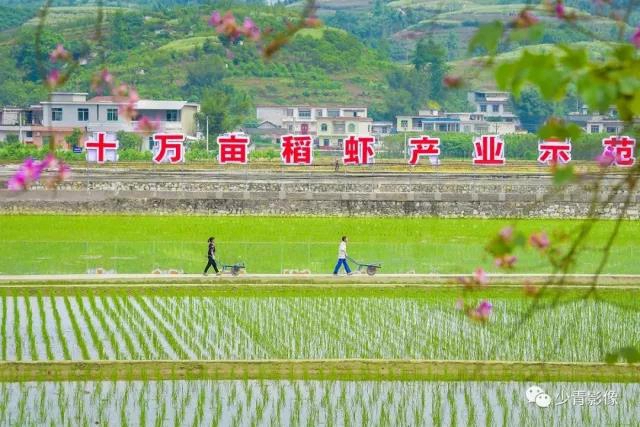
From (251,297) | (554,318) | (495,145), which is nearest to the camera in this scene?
(554,318)

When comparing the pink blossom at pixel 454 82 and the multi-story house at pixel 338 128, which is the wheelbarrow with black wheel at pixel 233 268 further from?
the multi-story house at pixel 338 128

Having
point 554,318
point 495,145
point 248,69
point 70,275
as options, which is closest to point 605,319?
point 554,318

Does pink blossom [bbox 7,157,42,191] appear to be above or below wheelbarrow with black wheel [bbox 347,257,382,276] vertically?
above

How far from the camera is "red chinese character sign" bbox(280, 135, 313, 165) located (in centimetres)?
4738

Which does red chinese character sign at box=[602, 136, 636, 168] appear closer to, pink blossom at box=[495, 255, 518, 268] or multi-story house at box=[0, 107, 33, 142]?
pink blossom at box=[495, 255, 518, 268]

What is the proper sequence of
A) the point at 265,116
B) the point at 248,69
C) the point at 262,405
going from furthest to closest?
the point at 248,69
the point at 265,116
the point at 262,405

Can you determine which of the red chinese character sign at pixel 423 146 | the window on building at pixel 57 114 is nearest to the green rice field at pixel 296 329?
the red chinese character sign at pixel 423 146

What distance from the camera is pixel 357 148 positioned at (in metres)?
48.8

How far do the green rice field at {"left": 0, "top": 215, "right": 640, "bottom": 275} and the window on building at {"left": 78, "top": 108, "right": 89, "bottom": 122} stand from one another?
1339 inches

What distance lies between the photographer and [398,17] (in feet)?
490

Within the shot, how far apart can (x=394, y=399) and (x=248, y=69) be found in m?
91.8

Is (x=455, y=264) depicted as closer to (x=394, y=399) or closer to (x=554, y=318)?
(x=554, y=318)

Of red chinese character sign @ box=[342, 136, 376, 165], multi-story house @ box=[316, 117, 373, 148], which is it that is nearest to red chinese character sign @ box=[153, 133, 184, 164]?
red chinese character sign @ box=[342, 136, 376, 165]

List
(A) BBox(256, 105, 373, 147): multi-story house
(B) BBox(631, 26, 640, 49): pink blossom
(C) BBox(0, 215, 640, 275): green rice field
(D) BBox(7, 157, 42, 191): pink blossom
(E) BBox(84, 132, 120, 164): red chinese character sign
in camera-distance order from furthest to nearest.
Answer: (A) BBox(256, 105, 373, 147): multi-story house, (E) BBox(84, 132, 120, 164): red chinese character sign, (C) BBox(0, 215, 640, 275): green rice field, (D) BBox(7, 157, 42, 191): pink blossom, (B) BBox(631, 26, 640, 49): pink blossom
